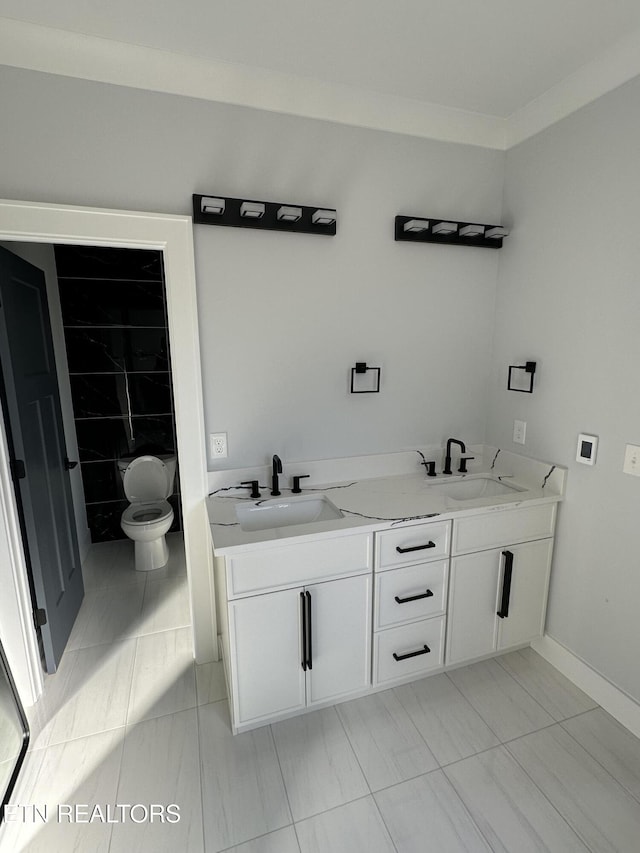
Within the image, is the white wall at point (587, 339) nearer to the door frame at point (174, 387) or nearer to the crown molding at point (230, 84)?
the crown molding at point (230, 84)

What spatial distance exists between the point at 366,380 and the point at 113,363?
2.10 metres

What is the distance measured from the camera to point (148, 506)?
128 inches

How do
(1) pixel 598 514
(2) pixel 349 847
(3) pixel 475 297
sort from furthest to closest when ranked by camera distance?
(3) pixel 475 297, (1) pixel 598 514, (2) pixel 349 847

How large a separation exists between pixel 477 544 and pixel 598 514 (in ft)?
1.72

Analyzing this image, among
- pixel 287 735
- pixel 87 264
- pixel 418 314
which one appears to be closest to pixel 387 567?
pixel 287 735

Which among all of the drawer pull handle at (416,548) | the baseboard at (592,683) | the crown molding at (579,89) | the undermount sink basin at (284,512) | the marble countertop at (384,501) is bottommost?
the baseboard at (592,683)

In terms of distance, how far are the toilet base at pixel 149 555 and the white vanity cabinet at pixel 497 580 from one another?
6.67 ft

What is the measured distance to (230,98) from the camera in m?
1.79

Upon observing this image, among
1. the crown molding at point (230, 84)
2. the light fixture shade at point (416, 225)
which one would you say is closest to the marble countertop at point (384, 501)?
the light fixture shade at point (416, 225)

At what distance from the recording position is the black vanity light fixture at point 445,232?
2.11 metres

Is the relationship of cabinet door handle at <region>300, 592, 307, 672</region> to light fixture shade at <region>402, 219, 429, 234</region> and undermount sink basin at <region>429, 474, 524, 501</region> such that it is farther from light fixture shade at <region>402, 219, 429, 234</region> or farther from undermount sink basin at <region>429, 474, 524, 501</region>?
light fixture shade at <region>402, 219, 429, 234</region>

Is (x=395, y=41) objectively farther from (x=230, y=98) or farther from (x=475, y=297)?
(x=475, y=297)

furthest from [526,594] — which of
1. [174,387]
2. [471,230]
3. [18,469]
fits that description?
[18,469]

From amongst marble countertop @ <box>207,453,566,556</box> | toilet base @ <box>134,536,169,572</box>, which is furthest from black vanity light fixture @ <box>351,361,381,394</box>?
toilet base @ <box>134,536,169,572</box>
